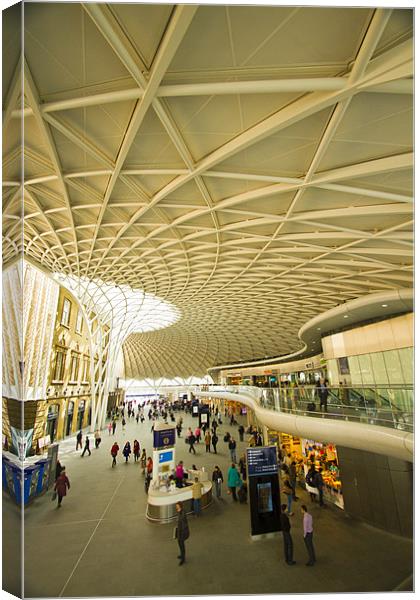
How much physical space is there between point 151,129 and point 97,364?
3457 centimetres

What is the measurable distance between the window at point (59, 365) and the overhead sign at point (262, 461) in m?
21.5

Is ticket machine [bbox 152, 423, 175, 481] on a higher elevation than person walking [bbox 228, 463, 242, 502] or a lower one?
higher

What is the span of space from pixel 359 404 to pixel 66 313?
25.4 meters

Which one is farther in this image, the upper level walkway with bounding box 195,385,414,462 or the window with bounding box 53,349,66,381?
the window with bounding box 53,349,66,381

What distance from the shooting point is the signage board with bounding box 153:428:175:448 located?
596 inches

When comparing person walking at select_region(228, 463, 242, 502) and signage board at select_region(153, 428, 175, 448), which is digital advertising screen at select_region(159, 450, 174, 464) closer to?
signage board at select_region(153, 428, 175, 448)

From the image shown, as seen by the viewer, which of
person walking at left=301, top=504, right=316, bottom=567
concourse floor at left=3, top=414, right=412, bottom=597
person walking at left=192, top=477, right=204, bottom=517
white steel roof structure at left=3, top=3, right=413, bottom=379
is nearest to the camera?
white steel roof structure at left=3, top=3, right=413, bottom=379

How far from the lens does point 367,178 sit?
32.7 feet

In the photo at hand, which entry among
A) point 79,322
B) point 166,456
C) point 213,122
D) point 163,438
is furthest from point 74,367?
point 213,122

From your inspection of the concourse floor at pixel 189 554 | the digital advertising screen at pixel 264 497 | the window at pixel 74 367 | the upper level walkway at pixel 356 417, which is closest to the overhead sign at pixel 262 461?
the digital advertising screen at pixel 264 497

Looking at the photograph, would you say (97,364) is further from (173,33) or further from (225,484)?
(173,33)

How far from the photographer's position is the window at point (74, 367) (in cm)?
3112

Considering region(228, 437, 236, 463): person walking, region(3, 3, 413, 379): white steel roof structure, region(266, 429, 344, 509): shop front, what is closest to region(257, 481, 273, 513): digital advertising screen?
region(266, 429, 344, 509): shop front

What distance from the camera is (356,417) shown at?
1143 centimetres
